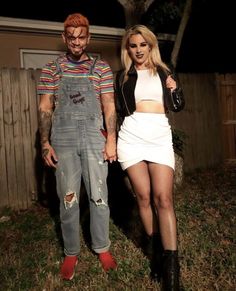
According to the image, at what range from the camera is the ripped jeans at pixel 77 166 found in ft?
11.4

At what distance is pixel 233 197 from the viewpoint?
573cm

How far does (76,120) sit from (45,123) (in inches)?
12.9

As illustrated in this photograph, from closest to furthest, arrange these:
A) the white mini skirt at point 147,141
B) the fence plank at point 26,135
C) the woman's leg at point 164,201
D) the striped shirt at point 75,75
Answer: the woman's leg at point 164,201 < the white mini skirt at point 147,141 < the striped shirt at point 75,75 < the fence plank at point 26,135

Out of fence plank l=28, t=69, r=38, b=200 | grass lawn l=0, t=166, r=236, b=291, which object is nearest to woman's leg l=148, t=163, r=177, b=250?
grass lawn l=0, t=166, r=236, b=291

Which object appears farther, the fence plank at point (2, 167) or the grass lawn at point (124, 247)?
the fence plank at point (2, 167)

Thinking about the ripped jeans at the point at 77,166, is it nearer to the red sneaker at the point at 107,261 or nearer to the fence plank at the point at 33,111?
the red sneaker at the point at 107,261

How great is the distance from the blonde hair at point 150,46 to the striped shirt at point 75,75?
20 centimetres

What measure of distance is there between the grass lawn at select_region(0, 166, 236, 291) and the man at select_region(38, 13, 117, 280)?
344mm

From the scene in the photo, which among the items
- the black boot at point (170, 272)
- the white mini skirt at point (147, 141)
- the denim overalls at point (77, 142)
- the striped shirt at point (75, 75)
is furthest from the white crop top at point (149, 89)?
the black boot at point (170, 272)

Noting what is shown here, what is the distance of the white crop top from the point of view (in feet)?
11.2

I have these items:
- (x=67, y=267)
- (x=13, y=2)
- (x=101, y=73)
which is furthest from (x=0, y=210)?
(x=13, y=2)

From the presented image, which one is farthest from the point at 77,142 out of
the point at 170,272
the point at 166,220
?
the point at 170,272

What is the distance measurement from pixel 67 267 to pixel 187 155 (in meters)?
4.63

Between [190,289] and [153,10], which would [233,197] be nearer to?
[190,289]
